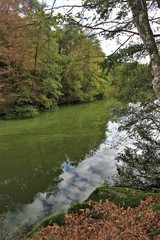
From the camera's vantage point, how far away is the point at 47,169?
822 centimetres

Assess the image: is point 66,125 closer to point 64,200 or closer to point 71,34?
point 64,200

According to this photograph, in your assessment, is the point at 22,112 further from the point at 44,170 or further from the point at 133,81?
the point at 133,81

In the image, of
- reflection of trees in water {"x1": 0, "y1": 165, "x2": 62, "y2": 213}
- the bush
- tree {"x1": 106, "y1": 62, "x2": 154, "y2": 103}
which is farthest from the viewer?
the bush

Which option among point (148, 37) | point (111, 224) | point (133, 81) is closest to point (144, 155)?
point (133, 81)

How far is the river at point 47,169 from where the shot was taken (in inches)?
224

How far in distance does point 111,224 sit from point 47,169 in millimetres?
5468

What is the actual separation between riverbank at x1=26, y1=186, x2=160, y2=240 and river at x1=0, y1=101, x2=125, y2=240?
4.85 ft

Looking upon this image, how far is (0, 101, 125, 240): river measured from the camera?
18.7 feet

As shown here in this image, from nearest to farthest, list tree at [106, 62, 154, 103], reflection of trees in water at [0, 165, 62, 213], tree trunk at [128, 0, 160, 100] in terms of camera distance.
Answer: tree trunk at [128, 0, 160, 100]
tree at [106, 62, 154, 103]
reflection of trees in water at [0, 165, 62, 213]

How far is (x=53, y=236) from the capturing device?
3.26 meters

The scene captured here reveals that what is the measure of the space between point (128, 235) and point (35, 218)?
321cm

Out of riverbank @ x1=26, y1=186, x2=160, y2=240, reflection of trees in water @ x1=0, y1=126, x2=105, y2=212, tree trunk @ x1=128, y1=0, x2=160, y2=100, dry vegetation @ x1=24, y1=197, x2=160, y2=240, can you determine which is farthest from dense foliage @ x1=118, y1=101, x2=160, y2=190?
tree trunk @ x1=128, y1=0, x2=160, y2=100

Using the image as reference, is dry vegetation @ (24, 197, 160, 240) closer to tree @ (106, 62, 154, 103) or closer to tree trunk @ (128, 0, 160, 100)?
tree trunk @ (128, 0, 160, 100)

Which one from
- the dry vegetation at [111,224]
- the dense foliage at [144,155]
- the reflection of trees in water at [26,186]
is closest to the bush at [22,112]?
the reflection of trees in water at [26,186]
